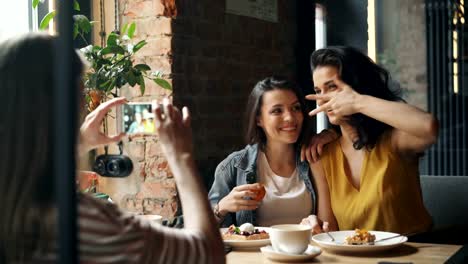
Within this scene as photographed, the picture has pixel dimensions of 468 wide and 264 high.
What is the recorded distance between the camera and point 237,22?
11.4ft

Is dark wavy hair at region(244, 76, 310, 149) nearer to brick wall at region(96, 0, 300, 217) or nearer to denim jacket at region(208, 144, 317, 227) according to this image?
denim jacket at region(208, 144, 317, 227)

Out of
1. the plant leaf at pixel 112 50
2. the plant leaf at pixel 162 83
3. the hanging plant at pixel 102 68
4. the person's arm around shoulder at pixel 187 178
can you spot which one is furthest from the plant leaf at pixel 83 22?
the person's arm around shoulder at pixel 187 178

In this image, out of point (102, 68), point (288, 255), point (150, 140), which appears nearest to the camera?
point (288, 255)

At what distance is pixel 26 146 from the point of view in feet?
3.31

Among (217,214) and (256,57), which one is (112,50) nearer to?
(217,214)

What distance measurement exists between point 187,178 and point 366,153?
1431mm

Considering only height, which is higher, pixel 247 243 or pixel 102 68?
pixel 102 68

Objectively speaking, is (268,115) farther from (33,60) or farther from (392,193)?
(33,60)

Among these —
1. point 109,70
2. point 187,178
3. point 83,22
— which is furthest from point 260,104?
point 187,178

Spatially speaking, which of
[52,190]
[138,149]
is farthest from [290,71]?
[52,190]

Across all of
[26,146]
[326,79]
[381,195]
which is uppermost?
[326,79]

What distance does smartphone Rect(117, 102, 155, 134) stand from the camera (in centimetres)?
202

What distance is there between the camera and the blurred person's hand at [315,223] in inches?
93.4

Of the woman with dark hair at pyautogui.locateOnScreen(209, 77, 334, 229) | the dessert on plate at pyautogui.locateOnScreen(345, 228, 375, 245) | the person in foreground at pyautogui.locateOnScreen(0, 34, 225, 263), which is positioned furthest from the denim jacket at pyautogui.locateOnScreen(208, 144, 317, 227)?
the person in foreground at pyautogui.locateOnScreen(0, 34, 225, 263)
